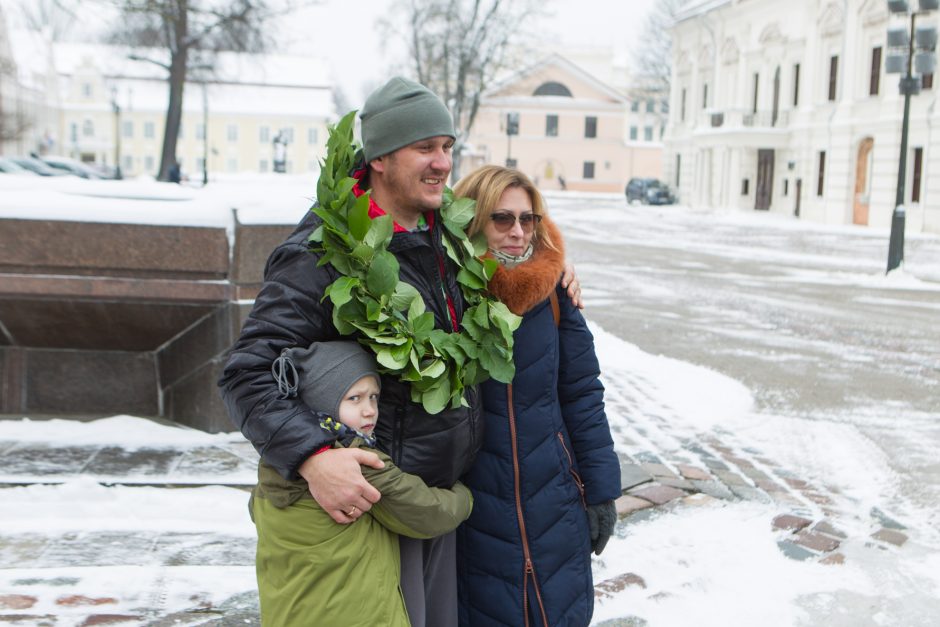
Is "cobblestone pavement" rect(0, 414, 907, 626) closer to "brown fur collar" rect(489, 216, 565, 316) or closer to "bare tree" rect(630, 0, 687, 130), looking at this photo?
"brown fur collar" rect(489, 216, 565, 316)

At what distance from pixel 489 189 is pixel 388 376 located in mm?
689

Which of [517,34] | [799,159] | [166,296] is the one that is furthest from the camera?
[517,34]

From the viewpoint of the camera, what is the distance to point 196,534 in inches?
179

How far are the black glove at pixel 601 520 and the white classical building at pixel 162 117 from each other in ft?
257

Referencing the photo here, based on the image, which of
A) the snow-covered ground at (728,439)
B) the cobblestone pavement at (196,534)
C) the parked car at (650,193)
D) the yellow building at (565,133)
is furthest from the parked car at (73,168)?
the cobblestone pavement at (196,534)

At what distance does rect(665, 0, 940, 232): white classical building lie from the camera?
3328 centimetres

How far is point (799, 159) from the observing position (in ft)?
134

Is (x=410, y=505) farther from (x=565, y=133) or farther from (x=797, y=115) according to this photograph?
(x=565, y=133)

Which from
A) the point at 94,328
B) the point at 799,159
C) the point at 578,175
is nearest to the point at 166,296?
the point at 94,328

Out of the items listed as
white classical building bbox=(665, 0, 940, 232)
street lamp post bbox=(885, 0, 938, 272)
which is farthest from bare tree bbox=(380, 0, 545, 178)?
street lamp post bbox=(885, 0, 938, 272)

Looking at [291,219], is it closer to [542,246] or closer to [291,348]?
[542,246]

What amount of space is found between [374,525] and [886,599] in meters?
2.74

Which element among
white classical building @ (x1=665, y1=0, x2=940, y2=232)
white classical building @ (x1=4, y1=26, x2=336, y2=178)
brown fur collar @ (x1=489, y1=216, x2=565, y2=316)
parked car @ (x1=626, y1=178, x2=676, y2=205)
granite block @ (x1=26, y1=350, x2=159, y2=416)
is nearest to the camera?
brown fur collar @ (x1=489, y1=216, x2=565, y2=316)

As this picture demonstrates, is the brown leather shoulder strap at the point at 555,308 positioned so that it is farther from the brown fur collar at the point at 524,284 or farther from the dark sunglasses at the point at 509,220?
the dark sunglasses at the point at 509,220
